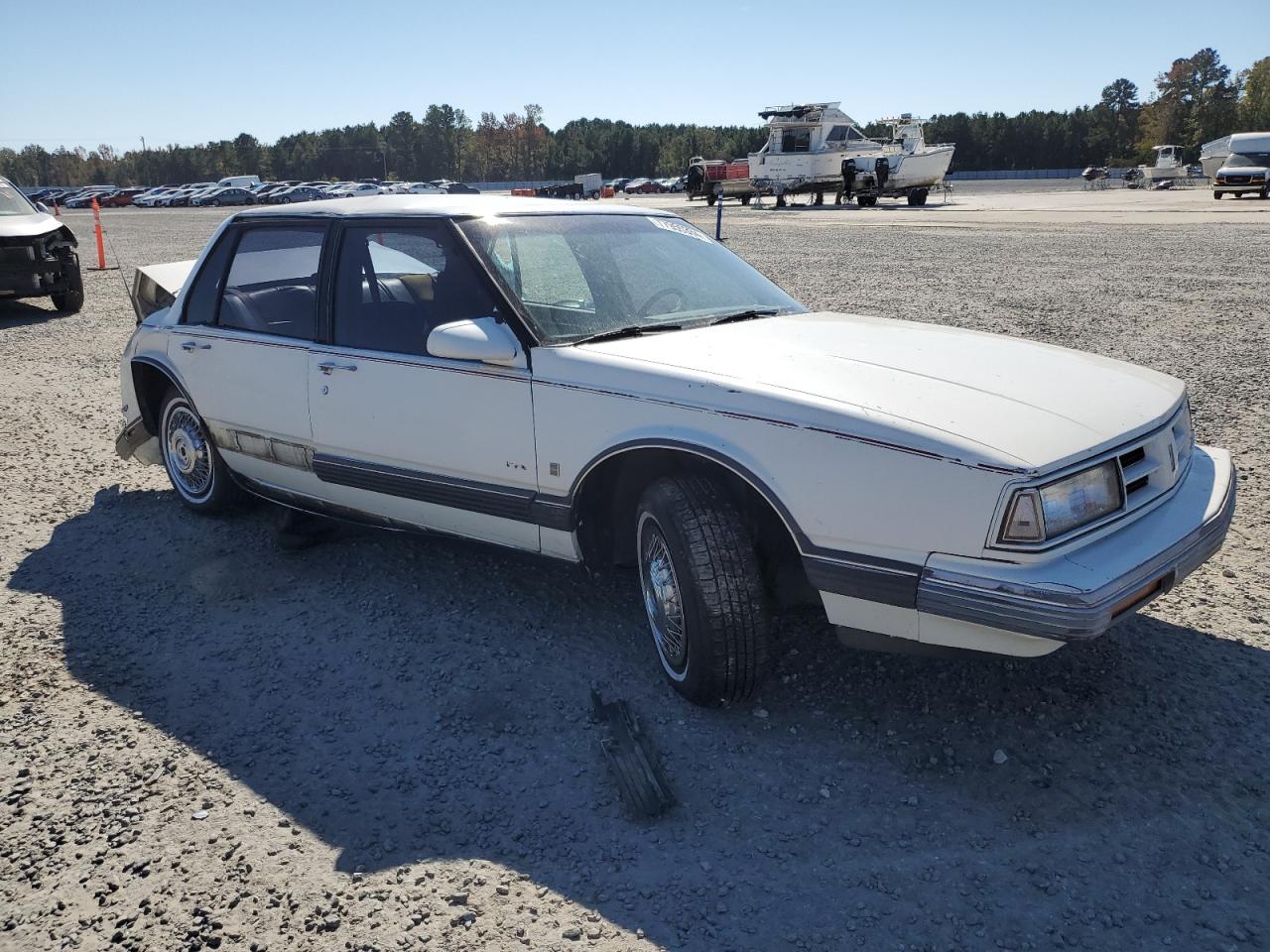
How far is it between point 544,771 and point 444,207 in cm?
A: 227

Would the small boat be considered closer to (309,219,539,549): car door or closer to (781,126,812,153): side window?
(781,126,812,153): side window

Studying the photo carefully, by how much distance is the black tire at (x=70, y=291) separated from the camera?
12.6 m

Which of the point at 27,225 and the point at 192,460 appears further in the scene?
the point at 27,225

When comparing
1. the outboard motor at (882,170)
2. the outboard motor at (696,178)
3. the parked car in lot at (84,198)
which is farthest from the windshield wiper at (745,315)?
the parked car in lot at (84,198)

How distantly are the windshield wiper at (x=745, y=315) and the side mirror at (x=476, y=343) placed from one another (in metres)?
0.78

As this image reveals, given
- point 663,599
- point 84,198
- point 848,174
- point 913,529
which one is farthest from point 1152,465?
point 84,198

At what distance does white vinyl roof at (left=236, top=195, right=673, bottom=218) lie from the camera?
154 inches

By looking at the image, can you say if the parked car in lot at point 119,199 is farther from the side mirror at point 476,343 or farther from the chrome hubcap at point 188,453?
the side mirror at point 476,343

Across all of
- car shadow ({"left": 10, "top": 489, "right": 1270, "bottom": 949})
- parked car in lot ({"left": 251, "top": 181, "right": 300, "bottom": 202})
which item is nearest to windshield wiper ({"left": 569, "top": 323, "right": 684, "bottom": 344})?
car shadow ({"left": 10, "top": 489, "right": 1270, "bottom": 949})

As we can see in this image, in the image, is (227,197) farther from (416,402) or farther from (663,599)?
(663,599)

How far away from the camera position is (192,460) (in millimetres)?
5141

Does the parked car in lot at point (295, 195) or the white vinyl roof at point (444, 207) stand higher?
the parked car in lot at point (295, 195)

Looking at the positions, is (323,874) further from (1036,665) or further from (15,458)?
(15,458)

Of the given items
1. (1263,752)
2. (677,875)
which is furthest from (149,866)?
(1263,752)
